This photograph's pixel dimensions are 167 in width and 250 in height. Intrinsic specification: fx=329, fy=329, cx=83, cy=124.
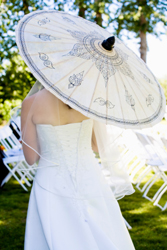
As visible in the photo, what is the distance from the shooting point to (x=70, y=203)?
218 cm

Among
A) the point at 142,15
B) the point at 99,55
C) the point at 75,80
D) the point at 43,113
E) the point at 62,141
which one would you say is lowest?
the point at 142,15

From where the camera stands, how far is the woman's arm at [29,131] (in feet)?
7.18

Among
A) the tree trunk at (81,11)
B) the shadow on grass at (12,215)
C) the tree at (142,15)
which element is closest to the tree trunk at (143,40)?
the tree at (142,15)

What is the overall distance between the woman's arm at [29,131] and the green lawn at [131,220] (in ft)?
6.13

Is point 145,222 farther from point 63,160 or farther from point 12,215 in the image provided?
point 63,160

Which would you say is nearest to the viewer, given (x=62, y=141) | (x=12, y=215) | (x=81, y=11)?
(x=62, y=141)

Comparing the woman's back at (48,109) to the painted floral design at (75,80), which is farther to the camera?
the woman's back at (48,109)

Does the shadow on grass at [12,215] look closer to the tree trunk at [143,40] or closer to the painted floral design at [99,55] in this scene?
the painted floral design at [99,55]

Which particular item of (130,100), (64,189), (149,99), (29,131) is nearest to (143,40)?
(149,99)

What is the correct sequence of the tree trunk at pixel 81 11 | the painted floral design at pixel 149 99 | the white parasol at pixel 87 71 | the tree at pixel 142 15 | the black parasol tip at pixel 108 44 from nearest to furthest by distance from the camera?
the white parasol at pixel 87 71
the black parasol tip at pixel 108 44
the painted floral design at pixel 149 99
the tree at pixel 142 15
the tree trunk at pixel 81 11

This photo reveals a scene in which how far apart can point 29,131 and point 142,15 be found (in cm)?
1223

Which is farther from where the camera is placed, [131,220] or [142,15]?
[142,15]

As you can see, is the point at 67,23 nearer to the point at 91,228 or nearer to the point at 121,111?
the point at 121,111

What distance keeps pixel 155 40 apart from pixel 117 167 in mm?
12653
